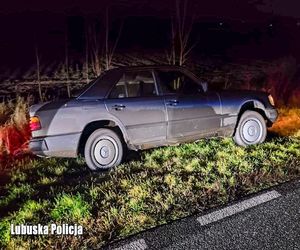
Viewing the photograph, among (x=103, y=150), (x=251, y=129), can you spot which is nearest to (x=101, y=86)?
(x=103, y=150)

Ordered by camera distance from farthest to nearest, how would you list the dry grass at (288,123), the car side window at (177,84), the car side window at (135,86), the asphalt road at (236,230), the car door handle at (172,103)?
the dry grass at (288,123) → the car side window at (177,84) → the car door handle at (172,103) → the car side window at (135,86) → the asphalt road at (236,230)

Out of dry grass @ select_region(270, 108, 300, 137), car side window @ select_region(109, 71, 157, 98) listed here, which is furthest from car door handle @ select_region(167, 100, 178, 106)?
dry grass @ select_region(270, 108, 300, 137)

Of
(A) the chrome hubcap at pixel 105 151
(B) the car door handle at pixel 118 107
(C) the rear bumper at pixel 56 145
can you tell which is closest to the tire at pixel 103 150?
(A) the chrome hubcap at pixel 105 151

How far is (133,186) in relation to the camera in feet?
16.7

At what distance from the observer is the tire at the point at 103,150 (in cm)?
593

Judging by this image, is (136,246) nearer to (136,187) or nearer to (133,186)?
(136,187)

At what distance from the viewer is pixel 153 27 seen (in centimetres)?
2891

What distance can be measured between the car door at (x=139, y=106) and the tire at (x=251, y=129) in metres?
1.46

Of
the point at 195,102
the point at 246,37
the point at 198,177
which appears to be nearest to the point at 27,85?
the point at 195,102

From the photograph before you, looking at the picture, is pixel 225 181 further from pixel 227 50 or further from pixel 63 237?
pixel 227 50

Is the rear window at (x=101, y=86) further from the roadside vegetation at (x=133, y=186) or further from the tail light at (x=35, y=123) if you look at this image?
the roadside vegetation at (x=133, y=186)

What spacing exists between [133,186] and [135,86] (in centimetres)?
176

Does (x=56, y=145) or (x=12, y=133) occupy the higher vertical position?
(x=56, y=145)

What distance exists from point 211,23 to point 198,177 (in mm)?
26656
